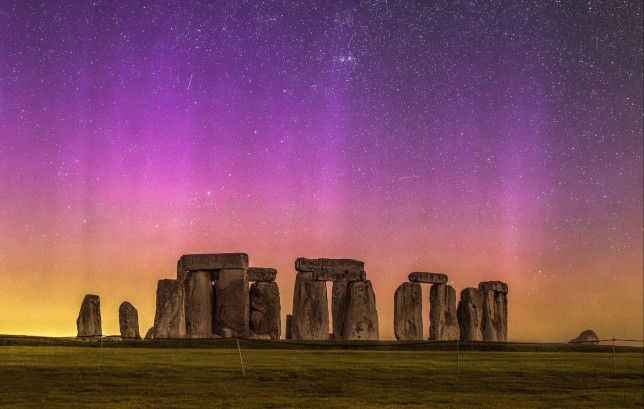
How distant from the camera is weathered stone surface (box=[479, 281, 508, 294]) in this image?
40750 millimetres

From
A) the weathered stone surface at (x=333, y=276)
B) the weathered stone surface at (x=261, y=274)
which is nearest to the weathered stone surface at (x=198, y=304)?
the weathered stone surface at (x=261, y=274)

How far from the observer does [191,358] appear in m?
23.2

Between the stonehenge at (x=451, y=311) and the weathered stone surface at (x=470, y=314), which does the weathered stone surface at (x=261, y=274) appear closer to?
the stonehenge at (x=451, y=311)

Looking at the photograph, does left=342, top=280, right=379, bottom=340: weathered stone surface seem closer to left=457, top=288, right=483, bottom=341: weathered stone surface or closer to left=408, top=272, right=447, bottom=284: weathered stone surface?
left=408, top=272, right=447, bottom=284: weathered stone surface

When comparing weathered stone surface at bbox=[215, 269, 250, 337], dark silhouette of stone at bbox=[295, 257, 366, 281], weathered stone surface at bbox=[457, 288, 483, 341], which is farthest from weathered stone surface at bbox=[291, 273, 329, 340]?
weathered stone surface at bbox=[457, 288, 483, 341]

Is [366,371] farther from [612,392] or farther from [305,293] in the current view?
[305,293]

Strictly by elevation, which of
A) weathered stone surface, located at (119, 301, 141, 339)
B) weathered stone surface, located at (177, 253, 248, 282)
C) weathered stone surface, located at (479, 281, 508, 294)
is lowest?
weathered stone surface, located at (119, 301, 141, 339)

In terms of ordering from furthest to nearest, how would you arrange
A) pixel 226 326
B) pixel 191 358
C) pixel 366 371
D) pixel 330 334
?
pixel 330 334 < pixel 226 326 < pixel 191 358 < pixel 366 371

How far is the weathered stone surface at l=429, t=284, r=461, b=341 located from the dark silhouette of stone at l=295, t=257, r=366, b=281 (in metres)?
4.47

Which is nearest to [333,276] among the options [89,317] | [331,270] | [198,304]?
[331,270]

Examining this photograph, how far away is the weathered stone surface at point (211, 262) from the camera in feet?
112

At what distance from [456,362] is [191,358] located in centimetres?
684

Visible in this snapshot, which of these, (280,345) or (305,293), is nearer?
(280,345)

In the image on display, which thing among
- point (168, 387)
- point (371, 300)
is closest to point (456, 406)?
point (168, 387)
